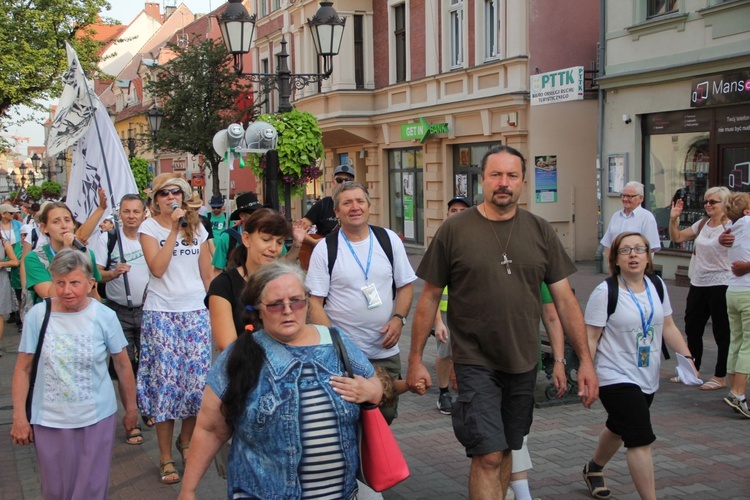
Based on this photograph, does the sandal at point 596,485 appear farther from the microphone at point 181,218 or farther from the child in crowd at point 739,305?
the microphone at point 181,218

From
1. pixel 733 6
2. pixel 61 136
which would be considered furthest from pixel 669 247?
pixel 61 136

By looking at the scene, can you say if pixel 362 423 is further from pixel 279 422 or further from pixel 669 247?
pixel 669 247

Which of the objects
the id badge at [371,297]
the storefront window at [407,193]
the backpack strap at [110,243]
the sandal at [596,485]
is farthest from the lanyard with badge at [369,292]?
the storefront window at [407,193]

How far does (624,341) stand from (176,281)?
292cm

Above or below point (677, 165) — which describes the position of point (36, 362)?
below

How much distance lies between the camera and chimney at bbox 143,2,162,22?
72.8 m

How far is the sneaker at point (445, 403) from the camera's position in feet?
23.0

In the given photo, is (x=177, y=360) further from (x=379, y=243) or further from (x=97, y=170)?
(x=97, y=170)

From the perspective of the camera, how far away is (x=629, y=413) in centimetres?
459

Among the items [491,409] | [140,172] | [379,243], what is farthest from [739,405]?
[140,172]

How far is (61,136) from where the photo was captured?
25.3 ft

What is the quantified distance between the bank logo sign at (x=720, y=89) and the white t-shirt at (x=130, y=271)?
421 inches

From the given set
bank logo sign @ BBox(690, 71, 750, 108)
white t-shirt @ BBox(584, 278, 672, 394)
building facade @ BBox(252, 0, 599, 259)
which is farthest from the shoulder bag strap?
building facade @ BBox(252, 0, 599, 259)

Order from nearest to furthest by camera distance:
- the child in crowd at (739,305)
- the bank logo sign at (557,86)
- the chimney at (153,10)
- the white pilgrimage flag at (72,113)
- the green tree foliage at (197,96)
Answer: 1. the child in crowd at (739,305)
2. the white pilgrimage flag at (72,113)
3. the bank logo sign at (557,86)
4. the green tree foliage at (197,96)
5. the chimney at (153,10)
